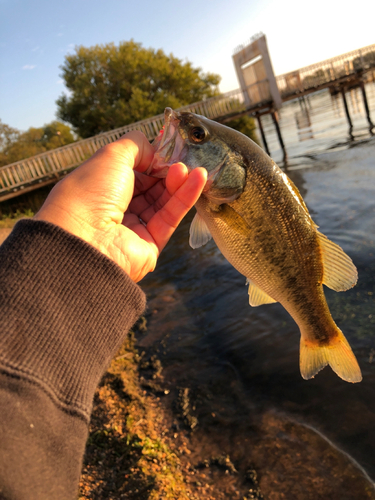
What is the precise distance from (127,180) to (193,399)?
114 inches

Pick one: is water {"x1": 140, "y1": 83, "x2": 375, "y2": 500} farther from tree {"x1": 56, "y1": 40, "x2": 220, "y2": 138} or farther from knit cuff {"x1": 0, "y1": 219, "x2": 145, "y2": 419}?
tree {"x1": 56, "y1": 40, "x2": 220, "y2": 138}

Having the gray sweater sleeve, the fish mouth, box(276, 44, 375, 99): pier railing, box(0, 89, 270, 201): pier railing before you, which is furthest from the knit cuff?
box(276, 44, 375, 99): pier railing

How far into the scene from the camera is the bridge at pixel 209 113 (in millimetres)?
16531

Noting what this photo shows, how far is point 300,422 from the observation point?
11.8ft

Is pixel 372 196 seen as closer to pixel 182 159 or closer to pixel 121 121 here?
pixel 182 159

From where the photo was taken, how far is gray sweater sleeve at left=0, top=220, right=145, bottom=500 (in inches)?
53.8

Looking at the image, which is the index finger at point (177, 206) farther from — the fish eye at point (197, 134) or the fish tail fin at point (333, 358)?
the fish tail fin at point (333, 358)

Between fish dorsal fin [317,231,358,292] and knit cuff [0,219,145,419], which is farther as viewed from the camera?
fish dorsal fin [317,231,358,292]

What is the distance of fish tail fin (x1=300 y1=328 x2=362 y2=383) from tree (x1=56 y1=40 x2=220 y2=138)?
3034cm

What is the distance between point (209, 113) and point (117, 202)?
19.8m

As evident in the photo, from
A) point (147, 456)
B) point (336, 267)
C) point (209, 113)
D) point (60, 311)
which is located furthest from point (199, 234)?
point (209, 113)

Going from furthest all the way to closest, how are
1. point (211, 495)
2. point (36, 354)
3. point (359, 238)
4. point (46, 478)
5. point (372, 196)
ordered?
1. point (372, 196)
2. point (359, 238)
3. point (211, 495)
4. point (36, 354)
5. point (46, 478)

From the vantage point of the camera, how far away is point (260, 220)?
243 cm

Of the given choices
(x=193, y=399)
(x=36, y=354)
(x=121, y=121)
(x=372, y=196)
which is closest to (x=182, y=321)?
(x=193, y=399)
